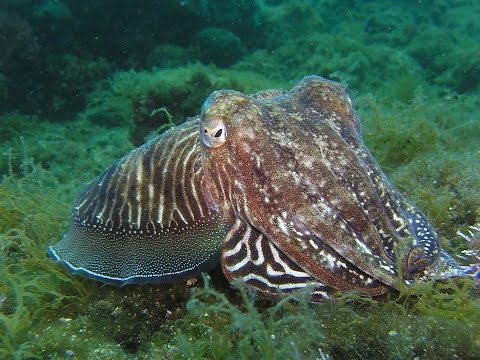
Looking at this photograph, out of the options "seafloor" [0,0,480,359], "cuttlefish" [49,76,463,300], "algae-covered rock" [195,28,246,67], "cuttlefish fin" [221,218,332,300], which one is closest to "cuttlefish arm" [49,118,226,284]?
"cuttlefish" [49,76,463,300]

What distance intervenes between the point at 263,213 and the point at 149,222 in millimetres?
1001

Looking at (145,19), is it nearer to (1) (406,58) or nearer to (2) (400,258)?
(1) (406,58)

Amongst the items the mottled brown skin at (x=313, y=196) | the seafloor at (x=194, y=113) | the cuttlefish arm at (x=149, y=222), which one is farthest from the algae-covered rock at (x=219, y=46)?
the mottled brown skin at (x=313, y=196)

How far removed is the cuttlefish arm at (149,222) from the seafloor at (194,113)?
0.31 metres

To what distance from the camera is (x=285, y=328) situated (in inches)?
104

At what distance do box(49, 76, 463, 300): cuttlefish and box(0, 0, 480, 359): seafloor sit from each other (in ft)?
0.84

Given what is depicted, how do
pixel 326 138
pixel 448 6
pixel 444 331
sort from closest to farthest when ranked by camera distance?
pixel 444 331, pixel 326 138, pixel 448 6

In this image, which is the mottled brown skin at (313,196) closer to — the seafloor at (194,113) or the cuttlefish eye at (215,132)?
the cuttlefish eye at (215,132)

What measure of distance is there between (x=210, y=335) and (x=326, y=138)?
1690 millimetres

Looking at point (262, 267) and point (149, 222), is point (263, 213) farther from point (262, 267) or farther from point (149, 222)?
point (149, 222)

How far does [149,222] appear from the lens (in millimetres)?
3172

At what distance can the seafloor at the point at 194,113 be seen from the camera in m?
2.64

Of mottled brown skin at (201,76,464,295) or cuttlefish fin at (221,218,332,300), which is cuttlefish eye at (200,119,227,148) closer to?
mottled brown skin at (201,76,464,295)

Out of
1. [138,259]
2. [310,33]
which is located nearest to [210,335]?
[138,259]
